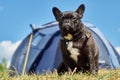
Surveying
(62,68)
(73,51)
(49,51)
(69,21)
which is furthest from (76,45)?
(49,51)

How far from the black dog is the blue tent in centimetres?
480

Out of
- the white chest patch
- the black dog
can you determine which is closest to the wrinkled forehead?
the black dog

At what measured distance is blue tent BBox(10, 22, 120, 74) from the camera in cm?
1202

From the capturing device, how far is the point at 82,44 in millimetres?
6816

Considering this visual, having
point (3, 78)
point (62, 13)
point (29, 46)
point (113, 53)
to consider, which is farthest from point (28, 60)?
point (3, 78)

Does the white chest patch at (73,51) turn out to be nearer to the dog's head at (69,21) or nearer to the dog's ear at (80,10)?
the dog's head at (69,21)

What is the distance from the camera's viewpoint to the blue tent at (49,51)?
12.0 metres

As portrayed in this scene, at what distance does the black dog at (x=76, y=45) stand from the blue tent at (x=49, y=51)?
4.80m

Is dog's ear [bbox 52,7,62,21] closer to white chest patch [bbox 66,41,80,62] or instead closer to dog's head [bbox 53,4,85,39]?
dog's head [bbox 53,4,85,39]

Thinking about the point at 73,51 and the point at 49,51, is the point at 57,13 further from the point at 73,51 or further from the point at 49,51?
the point at 49,51

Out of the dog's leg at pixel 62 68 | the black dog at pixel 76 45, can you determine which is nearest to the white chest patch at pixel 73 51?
the black dog at pixel 76 45

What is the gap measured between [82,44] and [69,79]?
1.70m

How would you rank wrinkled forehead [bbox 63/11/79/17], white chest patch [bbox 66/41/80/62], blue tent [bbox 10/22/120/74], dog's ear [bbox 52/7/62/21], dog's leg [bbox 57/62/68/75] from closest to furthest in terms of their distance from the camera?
white chest patch [bbox 66/41/80/62] → wrinkled forehead [bbox 63/11/79/17] → dog's ear [bbox 52/7/62/21] → dog's leg [bbox 57/62/68/75] → blue tent [bbox 10/22/120/74]

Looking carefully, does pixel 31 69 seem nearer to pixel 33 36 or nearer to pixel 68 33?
pixel 33 36
